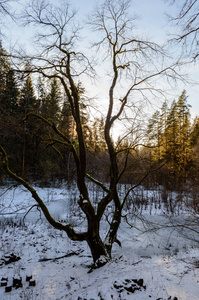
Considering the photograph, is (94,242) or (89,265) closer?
(94,242)

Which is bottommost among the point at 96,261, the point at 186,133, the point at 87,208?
the point at 96,261

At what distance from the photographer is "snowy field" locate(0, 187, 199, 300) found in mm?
3951

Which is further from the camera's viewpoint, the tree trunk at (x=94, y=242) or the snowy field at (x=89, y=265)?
the tree trunk at (x=94, y=242)

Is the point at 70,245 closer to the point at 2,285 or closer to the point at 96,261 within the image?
Answer: the point at 96,261

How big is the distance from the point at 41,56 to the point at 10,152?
1459 centimetres

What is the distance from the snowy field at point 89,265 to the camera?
395cm

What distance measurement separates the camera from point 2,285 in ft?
15.1

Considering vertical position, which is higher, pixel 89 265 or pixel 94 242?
pixel 94 242

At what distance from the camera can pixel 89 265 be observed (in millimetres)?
5777

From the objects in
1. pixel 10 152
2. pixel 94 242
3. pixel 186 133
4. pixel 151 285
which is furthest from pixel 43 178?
pixel 186 133

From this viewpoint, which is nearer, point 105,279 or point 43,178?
point 105,279

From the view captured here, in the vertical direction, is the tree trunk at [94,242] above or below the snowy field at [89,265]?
above

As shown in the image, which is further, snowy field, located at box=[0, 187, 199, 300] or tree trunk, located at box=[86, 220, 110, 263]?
tree trunk, located at box=[86, 220, 110, 263]

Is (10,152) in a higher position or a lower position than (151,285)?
higher
